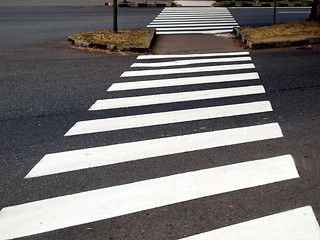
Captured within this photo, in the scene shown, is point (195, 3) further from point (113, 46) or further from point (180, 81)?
point (180, 81)

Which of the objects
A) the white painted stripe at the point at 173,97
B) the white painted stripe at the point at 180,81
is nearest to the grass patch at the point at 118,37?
the white painted stripe at the point at 180,81

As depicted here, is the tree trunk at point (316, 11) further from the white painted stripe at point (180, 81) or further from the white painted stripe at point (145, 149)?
the white painted stripe at point (145, 149)

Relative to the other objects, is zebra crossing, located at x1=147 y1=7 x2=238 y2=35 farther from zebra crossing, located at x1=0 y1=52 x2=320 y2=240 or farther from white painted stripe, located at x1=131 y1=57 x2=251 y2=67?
zebra crossing, located at x1=0 y1=52 x2=320 y2=240

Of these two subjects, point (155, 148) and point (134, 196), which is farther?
point (155, 148)

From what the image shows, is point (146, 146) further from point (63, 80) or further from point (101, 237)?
point (63, 80)

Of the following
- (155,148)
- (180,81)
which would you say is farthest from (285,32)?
(155,148)

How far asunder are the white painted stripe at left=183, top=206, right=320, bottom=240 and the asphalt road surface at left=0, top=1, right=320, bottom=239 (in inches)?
1.3

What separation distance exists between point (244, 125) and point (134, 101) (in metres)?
1.94

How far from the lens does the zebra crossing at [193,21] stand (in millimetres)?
14328

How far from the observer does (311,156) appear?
4.70m

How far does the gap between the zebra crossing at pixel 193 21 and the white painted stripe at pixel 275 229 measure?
10781mm

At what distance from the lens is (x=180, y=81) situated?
305 inches

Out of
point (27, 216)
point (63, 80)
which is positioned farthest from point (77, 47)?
point (27, 216)

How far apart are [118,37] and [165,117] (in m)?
6.12
